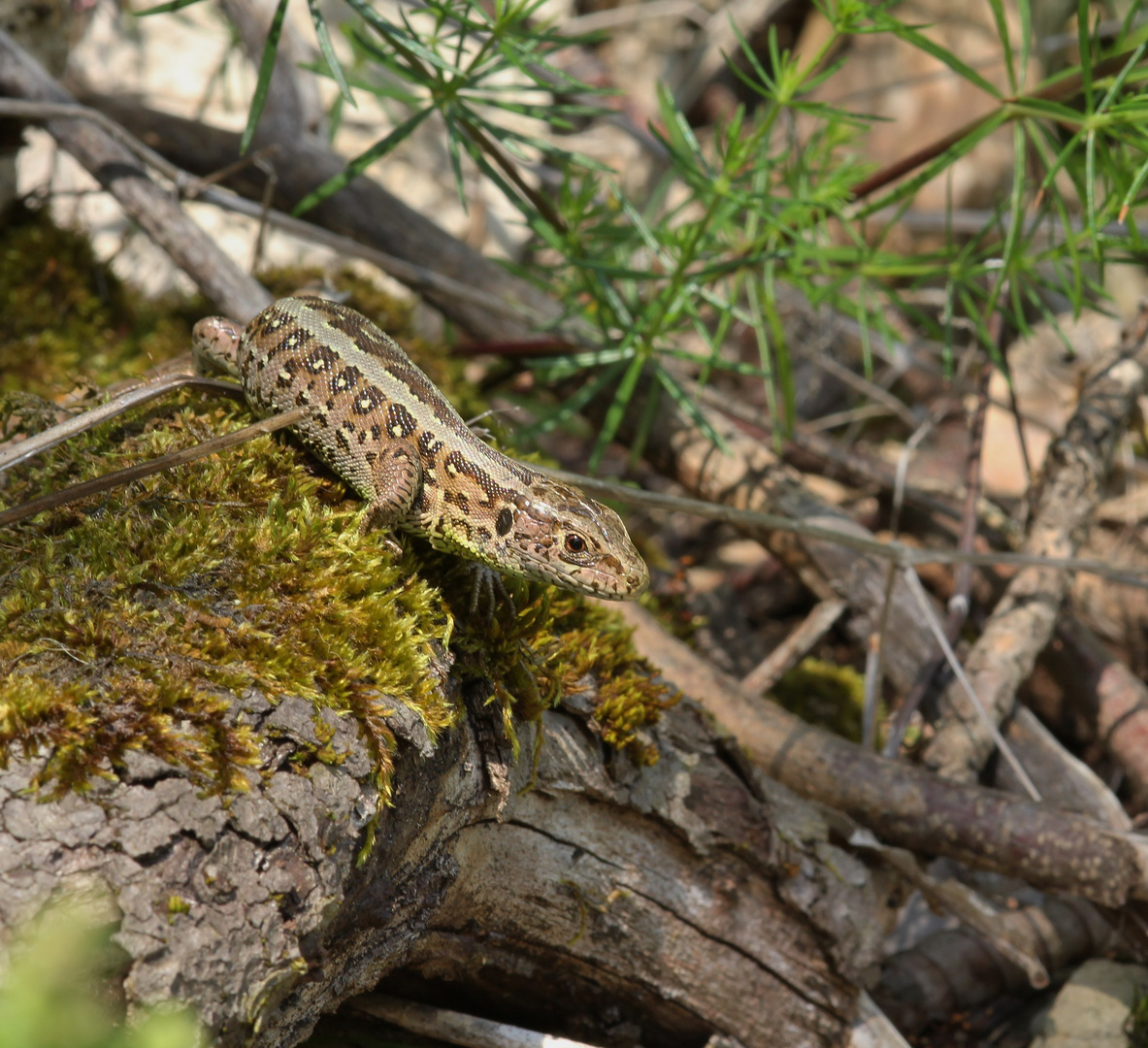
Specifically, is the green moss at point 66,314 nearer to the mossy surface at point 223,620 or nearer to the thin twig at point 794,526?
the mossy surface at point 223,620

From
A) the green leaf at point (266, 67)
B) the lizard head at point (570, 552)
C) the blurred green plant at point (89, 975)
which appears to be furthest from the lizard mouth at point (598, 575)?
the green leaf at point (266, 67)

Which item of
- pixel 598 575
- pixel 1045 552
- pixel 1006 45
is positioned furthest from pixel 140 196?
pixel 1045 552

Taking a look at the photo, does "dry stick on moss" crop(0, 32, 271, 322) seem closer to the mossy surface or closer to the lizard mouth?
the mossy surface

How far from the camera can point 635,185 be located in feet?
32.4

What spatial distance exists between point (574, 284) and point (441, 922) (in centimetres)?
368

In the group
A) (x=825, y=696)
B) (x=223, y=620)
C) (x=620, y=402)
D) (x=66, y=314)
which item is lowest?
(x=825, y=696)

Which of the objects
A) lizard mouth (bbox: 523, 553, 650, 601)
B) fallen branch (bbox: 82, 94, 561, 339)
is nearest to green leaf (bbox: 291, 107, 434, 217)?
fallen branch (bbox: 82, 94, 561, 339)

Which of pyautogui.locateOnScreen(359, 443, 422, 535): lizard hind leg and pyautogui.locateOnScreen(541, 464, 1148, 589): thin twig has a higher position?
pyautogui.locateOnScreen(541, 464, 1148, 589): thin twig

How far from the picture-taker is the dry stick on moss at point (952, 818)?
410cm

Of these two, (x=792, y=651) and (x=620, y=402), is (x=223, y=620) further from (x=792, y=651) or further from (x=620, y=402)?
(x=792, y=651)

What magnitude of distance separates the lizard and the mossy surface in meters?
0.13

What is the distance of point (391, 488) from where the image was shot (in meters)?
3.34

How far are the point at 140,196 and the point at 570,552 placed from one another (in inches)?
132

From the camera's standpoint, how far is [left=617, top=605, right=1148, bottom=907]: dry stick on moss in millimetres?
4098
